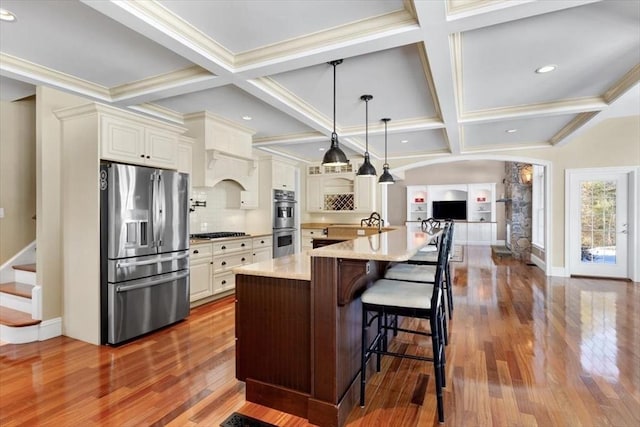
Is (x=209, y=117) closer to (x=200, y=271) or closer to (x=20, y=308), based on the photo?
(x=200, y=271)

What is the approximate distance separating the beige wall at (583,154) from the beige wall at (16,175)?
293 inches

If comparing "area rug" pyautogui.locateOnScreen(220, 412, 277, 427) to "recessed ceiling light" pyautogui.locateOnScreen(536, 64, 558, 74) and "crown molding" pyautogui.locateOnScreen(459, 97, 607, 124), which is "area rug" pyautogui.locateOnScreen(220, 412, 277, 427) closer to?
"recessed ceiling light" pyautogui.locateOnScreen(536, 64, 558, 74)

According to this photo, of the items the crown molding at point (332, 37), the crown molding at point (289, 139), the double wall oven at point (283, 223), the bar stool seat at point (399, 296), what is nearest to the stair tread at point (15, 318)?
the crown molding at point (332, 37)

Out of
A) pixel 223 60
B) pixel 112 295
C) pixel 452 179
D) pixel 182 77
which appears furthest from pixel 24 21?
pixel 452 179

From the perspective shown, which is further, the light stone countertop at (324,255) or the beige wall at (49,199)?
the beige wall at (49,199)

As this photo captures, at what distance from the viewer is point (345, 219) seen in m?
7.91

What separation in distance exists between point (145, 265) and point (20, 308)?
151cm

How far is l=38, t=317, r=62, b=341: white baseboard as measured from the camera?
3.26 m

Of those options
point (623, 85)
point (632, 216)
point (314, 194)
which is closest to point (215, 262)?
point (314, 194)

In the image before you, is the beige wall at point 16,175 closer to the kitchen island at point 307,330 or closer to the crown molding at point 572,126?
the kitchen island at point 307,330

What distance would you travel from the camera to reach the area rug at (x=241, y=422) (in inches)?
76.5

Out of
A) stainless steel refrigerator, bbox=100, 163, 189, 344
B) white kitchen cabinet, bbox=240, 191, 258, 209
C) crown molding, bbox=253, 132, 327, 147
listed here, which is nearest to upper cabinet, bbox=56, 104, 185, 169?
stainless steel refrigerator, bbox=100, 163, 189, 344

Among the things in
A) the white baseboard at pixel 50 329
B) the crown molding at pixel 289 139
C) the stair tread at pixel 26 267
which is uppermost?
the crown molding at pixel 289 139

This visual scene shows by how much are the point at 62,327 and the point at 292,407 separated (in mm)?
2850
